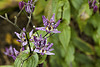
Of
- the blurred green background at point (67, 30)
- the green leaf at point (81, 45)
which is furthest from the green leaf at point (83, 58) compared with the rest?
the green leaf at point (81, 45)

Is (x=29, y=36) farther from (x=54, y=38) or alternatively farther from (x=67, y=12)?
(x=67, y=12)

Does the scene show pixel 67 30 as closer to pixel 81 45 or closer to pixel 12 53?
pixel 12 53

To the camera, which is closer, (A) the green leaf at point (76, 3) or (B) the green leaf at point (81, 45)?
(A) the green leaf at point (76, 3)

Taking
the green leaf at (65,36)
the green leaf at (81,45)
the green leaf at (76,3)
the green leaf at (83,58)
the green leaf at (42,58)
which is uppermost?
the green leaf at (76,3)

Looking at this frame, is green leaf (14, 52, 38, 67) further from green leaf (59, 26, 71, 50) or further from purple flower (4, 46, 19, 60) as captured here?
green leaf (59, 26, 71, 50)

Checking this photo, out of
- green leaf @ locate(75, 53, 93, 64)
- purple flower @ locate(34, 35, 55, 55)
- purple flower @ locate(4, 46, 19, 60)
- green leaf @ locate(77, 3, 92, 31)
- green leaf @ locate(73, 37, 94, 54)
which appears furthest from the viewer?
green leaf @ locate(75, 53, 93, 64)

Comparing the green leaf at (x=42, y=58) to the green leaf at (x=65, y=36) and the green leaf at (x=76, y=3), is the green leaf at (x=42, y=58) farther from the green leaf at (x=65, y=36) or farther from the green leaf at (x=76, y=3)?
the green leaf at (x=76, y=3)

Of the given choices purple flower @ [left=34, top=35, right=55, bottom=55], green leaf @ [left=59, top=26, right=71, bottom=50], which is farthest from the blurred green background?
purple flower @ [left=34, top=35, right=55, bottom=55]

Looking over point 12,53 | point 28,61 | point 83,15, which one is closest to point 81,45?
point 83,15

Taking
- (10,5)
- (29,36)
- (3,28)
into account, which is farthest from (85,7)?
(3,28)
